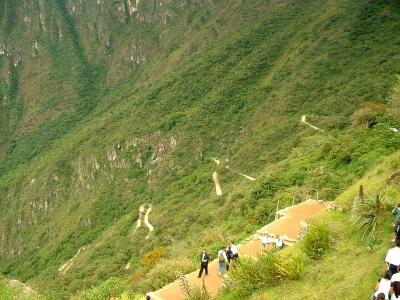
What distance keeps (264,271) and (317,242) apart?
1581 millimetres

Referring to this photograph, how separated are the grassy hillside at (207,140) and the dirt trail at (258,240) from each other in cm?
670

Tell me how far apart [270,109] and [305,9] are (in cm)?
3206

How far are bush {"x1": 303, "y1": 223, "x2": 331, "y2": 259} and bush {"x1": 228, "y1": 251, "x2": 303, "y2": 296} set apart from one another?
52cm

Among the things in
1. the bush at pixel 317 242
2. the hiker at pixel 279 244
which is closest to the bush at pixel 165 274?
the hiker at pixel 279 244

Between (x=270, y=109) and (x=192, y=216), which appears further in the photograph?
(x=270, y=109)

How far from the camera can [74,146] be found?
110562mm

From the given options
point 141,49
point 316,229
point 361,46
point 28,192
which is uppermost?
point 316,229

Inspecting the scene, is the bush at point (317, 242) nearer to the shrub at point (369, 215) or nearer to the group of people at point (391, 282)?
the shrub at point (369, 215)

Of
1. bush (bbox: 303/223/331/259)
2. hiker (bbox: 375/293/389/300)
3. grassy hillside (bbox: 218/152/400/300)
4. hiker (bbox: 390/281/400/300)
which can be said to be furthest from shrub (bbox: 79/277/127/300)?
hiker (bbox: 390/281/400/300)

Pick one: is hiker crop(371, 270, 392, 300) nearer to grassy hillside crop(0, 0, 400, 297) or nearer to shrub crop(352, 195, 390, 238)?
shrub crop(352, 195, 390, 238)

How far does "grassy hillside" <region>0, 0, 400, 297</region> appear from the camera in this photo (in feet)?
163

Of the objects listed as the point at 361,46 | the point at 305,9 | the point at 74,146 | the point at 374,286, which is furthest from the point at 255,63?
the point at 374,286

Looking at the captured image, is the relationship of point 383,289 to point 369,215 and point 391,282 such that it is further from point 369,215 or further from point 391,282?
point 369,215

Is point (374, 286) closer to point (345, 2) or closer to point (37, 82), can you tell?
point (345, 2)
